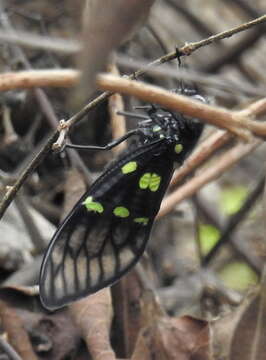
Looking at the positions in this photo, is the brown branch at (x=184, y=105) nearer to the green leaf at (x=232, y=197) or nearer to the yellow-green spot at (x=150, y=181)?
the yellow-green spot at (x=150, y=181)

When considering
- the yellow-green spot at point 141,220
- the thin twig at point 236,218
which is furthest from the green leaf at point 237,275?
the yellow-green spot at point 141,220

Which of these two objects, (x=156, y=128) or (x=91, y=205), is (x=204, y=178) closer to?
(x=156, y=128)

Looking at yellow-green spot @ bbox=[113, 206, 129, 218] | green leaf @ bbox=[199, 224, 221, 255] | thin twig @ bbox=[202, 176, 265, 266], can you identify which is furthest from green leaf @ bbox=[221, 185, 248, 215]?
yellow-green spot @ bbox=[113, 206, 129, 218]

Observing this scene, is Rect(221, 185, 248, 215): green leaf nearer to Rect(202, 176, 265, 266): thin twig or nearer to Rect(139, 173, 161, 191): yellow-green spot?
Rect(202, 176, 265, 266): thin twig

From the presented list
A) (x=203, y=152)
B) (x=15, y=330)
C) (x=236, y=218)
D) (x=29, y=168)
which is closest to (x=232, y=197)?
(x=236, y=218)

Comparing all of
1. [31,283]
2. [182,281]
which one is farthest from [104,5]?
[182,281]

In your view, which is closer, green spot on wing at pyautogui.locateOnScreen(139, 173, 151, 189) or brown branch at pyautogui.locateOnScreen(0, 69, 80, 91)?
brown branch at pyautogui.locateOnScreen(0, 69, 80, 91)
